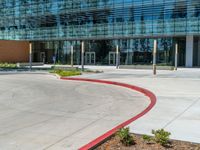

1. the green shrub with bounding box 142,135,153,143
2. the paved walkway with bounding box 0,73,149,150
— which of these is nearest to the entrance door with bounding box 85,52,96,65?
the paved walkway with bounding box 0,73,149,150

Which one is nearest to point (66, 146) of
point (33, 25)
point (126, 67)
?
point (126, 67)

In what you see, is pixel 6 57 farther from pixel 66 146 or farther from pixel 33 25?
pixel 66 146

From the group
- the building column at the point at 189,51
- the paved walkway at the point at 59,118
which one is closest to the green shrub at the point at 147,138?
the paved walkway at the point at 59,118

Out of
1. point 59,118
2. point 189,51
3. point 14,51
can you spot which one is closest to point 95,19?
point 14,51

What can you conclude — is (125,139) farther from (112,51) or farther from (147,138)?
(112,51)

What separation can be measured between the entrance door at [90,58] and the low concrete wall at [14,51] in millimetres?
12941

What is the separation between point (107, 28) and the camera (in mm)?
55875

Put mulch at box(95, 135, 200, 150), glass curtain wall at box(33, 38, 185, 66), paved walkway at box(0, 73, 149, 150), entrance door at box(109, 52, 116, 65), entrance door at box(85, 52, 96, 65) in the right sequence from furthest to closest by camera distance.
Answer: entrance door at box(85, 52, 96, 65)
entrance door at box(109, 52, 116, 65)
glass curtain wall at box(33, 38, 185, 66)
paved walkway at box(0, 73, 149, 150)
mulch at box(95, 135, 200, 150)

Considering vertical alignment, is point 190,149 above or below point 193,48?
below

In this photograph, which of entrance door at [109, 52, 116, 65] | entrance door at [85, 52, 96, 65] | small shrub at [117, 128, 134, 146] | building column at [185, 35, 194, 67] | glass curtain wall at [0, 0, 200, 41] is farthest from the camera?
entrance door at [85, 52, 96, 65]

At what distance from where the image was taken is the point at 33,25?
66312mm

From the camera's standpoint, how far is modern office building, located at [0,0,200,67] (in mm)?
49938

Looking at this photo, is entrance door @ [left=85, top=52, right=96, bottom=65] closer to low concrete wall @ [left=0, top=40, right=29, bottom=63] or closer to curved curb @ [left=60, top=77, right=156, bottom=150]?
low concrete wall @ [left=0, top=40, right=29, bottom=63]

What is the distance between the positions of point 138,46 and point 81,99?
40.8 metres
